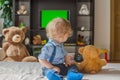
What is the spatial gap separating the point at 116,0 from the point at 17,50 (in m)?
2.35

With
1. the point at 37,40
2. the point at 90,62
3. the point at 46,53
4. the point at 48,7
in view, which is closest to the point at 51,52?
the point at 46,53

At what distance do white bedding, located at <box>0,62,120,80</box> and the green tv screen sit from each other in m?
2.93

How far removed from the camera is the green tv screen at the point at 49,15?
4.74 meters

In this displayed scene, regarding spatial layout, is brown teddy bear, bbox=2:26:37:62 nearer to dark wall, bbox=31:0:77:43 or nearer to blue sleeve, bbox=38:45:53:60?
dark wall, bbox=31:0:77:43

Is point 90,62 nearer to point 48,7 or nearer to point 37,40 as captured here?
point 37,40

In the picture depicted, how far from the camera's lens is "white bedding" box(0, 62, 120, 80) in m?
1.44

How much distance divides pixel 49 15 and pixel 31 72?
10.5 feet

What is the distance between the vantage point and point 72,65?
1609mm

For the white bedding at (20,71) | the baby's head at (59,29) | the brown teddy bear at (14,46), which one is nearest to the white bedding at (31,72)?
the white bedding at (20,71)

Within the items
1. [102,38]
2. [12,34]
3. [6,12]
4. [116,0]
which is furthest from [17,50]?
[116,0]

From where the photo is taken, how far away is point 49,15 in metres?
4.74

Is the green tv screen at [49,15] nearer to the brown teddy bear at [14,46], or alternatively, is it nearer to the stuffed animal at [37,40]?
the stuffed animal at [37,40]

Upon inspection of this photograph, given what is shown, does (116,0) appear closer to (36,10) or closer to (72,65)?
(36,10)

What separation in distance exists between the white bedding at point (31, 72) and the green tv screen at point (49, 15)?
293cm
